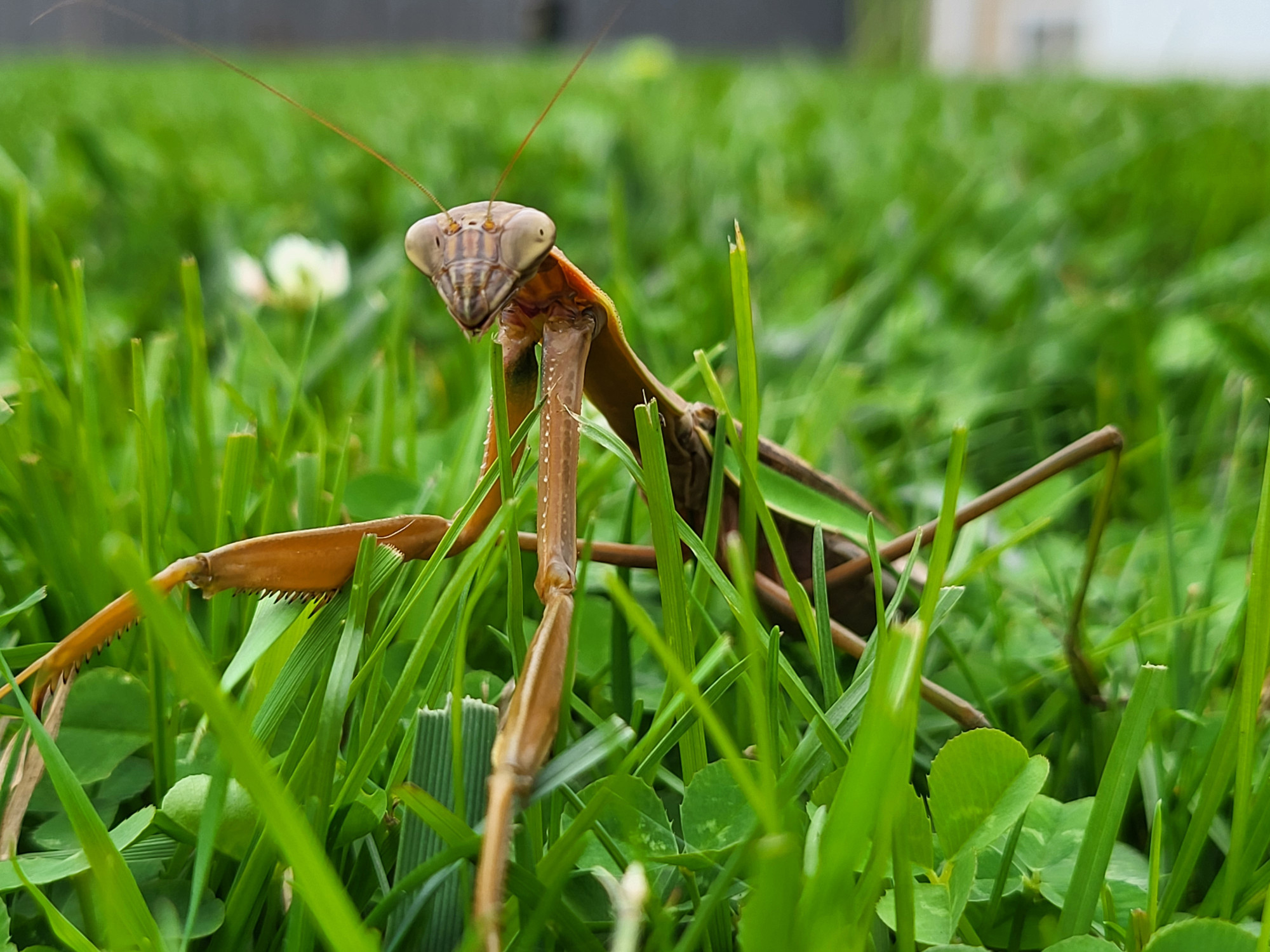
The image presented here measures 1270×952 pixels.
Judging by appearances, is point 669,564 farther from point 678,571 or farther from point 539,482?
point 539,482

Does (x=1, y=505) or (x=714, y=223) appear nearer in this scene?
(x=1, y=505)

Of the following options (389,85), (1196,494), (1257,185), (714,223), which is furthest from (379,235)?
(389,85)

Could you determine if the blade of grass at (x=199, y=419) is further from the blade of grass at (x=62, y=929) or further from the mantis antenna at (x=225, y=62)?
the blade of grass at (x=62, y=929)

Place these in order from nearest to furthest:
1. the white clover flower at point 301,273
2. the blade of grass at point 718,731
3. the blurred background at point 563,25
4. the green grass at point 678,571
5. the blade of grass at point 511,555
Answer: the blade of grass at point 718,731 → the green grass at point 678,571 → the blade of grass at point 511,555 → the white clover flower at point 301,273 → the blurred background at point 563,25

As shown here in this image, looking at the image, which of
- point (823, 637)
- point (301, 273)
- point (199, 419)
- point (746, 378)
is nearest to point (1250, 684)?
point (823, 637)

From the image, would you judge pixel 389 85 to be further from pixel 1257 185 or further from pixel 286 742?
pixel 286 742

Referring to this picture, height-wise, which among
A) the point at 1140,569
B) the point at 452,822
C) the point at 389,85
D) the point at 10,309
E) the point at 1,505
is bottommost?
the point at 1140,569

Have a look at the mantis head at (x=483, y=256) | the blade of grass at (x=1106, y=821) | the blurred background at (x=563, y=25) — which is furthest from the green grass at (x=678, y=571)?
the blurred background at (x=563, y=25)
